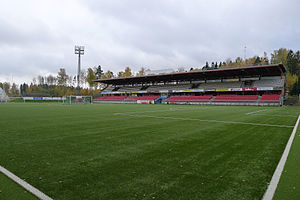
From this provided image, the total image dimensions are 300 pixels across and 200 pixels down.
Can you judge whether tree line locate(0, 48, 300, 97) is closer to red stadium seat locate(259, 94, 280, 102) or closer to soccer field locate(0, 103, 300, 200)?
red stadium seat locate(259, 94, 280, 102)

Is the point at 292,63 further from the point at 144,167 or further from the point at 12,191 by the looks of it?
the point at 12,191

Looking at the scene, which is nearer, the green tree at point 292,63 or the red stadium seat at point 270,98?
the red stadium seat at point 270,98

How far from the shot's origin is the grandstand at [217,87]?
139 feet

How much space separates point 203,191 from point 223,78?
179ft

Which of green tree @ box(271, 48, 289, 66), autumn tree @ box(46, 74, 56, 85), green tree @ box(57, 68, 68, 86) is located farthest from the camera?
autumn tree @ box(46, 74, 56, 85)

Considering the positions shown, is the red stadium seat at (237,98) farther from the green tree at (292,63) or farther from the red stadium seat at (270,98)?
the green tree at (292,63)

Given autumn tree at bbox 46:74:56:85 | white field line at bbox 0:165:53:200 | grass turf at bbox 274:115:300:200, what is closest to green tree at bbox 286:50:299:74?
grass turf at bbox 274:115:300:200

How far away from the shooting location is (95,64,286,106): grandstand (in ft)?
139

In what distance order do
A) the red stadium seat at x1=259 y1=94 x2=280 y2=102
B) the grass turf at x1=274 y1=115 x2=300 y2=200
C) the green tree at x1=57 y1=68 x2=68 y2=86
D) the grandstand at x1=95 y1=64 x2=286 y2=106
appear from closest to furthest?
the grass turf at x1=274 y1=115 x2=300 y2=200, the red stadium seat at x1=259 y1=94 x2=280 y2=102, the grandstand at x1=95 y1=64 x2=286 y2=106, the green tree at x1=57 y1=68 x2=68 y2=86

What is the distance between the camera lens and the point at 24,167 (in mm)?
4102

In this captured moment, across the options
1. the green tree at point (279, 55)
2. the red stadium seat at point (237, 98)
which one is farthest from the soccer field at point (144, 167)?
the green tree at point (279, 55)

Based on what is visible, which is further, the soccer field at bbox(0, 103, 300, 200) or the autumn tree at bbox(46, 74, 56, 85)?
the autumn tree at bbox(46, 74, 56, 85)

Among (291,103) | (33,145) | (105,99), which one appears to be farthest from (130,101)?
(33,145)

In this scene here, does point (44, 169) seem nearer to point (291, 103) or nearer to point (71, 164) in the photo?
point (71, 164)
